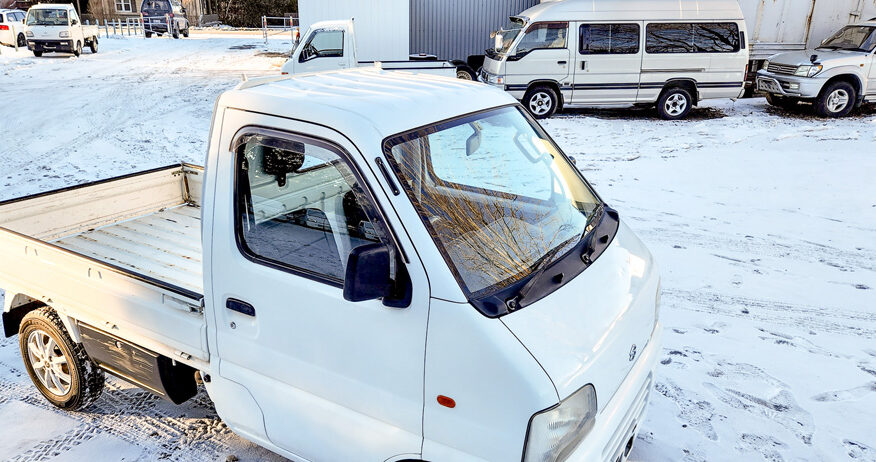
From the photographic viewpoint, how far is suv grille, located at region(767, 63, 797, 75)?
43.3 feet

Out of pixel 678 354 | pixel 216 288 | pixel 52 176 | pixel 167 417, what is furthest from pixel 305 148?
pixel 52 176

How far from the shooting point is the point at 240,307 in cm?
281

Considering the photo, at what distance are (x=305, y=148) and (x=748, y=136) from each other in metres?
10.8

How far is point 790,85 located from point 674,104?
2.40 metres

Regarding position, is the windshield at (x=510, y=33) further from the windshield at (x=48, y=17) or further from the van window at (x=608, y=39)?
the windshield at (x=48, y=17)

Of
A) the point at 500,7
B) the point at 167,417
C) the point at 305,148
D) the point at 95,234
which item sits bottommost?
the point at 167,417

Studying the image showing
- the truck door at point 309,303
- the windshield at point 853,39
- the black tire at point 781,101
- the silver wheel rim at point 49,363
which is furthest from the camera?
the black tire at point 781,101

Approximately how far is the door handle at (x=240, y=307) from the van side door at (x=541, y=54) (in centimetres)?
1113

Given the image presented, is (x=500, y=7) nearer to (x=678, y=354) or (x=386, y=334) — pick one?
(x=678, y=354)

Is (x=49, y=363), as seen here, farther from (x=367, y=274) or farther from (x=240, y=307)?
(x=367, y=274)

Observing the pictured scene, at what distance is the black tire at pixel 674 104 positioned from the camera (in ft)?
43.8

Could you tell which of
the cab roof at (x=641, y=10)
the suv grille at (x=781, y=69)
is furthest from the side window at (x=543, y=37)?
the suv grille at (x=781, y=69)

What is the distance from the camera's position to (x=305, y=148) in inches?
105

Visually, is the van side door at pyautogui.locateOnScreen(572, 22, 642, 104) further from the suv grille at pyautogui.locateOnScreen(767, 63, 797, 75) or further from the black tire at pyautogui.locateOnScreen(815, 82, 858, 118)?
the black tire at pyautogui.locateOnScreen(815, 82, 858, 118)
